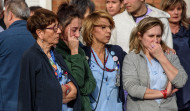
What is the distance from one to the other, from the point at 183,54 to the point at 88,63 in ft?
5.98

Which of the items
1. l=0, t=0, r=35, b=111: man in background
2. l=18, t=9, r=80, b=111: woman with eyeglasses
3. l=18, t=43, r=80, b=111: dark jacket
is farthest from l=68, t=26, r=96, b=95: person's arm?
l=0, t=0, r=35, b=111: man in background

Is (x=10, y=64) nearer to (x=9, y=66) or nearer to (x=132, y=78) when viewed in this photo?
(x=9, y=66)

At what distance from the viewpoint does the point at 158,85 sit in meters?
4.04

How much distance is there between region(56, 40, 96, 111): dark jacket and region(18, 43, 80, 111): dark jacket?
0.32 meters

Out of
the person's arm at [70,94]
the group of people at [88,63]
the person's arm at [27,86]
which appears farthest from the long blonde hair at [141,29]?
the person's arm at [27,86]

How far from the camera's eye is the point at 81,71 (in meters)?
3.65

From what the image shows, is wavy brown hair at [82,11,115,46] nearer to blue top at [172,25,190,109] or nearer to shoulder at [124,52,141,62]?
shoulder at [124,52,141,62]

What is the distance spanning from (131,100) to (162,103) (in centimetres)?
34

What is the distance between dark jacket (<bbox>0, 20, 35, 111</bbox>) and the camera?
175 inches

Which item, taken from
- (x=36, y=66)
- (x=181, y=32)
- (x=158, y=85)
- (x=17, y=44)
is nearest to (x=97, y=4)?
(x=181, y=32)

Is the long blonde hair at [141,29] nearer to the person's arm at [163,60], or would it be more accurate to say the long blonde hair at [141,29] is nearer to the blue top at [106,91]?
the person's arm at [163,60]

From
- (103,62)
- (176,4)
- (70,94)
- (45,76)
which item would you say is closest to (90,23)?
(103,62)

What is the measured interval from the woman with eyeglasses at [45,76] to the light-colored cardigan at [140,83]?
0.68 meters

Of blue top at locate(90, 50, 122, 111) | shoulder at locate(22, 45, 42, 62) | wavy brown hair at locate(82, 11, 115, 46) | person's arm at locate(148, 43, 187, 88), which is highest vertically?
wavy brown hair at locate(82, 11, 115, 46)
